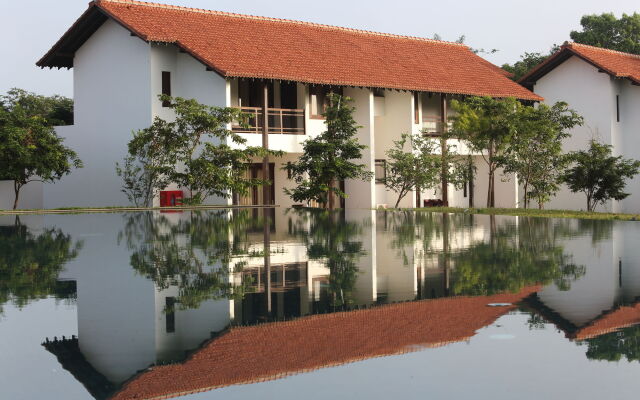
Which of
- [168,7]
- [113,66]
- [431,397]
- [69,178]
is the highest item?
[168,7]

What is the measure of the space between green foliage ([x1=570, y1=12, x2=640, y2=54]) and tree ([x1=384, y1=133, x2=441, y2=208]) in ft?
83.0

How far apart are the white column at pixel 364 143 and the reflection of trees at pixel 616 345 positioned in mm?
27187

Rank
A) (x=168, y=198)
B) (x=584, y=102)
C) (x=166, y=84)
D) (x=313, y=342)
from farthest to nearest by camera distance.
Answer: (x=584, y=102) < (x=166, y=84) < (x=168, y=198) < (x=313, y=342)

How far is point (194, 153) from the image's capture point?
30.9 metres

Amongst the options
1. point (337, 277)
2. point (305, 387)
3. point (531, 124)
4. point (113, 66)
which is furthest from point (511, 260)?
point (113, 66)

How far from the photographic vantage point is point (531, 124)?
3241 cm

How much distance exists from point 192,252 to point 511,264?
15.3 feet

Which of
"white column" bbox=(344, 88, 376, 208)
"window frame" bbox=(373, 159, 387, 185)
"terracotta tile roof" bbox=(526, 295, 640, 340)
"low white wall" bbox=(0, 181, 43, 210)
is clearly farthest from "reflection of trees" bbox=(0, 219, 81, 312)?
"low white wall" bbox=(0, 181, 43, 210)

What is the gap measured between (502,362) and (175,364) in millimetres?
2080

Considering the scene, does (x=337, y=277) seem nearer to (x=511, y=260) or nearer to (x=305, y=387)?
(x=511, y=260)

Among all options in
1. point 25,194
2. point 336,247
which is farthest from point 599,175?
point 25,194

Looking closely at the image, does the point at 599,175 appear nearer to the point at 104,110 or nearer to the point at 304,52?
the point at 304,52

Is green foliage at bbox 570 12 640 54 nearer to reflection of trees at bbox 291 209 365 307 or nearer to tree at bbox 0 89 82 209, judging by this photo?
→ tree at bbox 0 89 82 209

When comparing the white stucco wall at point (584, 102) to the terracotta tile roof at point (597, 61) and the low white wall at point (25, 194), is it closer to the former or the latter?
the terracotta tile roof at point (597, 61)
